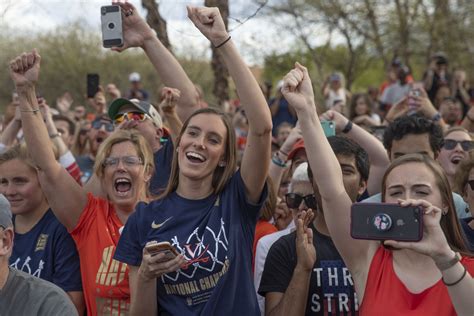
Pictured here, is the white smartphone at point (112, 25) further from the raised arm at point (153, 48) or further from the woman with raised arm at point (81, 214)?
the woman with raised arm at point (81, 214)

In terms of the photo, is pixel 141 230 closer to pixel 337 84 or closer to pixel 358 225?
pixel 358 225

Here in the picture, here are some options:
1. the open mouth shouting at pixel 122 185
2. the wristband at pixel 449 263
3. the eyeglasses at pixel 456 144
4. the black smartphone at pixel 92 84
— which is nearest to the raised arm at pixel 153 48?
the open mouth shouting at pixel 122 185

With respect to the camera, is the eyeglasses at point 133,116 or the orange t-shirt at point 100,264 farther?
the eyeglasses at point 133,116

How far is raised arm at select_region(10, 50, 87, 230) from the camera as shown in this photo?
4387 mm

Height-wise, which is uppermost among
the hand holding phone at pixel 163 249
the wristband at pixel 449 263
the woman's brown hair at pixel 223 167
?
the woman's brown hair at pixel 223 167

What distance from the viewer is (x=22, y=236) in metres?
4.64

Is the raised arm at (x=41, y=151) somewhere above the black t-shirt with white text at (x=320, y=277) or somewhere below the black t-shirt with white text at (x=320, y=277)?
above

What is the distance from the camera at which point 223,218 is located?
3.88 metres

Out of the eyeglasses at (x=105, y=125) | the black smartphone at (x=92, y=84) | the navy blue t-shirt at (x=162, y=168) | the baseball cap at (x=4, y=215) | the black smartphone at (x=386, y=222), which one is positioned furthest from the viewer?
the black smartphone at (x=92, y=84)

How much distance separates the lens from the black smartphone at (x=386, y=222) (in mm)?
2984

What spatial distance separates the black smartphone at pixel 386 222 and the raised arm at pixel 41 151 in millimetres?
1889

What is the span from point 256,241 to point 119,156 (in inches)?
37.0

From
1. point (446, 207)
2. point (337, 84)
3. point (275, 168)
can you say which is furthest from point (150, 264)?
point (337, 84)

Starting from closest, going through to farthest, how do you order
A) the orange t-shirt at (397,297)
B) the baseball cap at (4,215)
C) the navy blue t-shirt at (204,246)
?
the orange t-shirt at (397,297) → the baseball cap at (4,215) → the navy blue t-shirt at (204,246)
